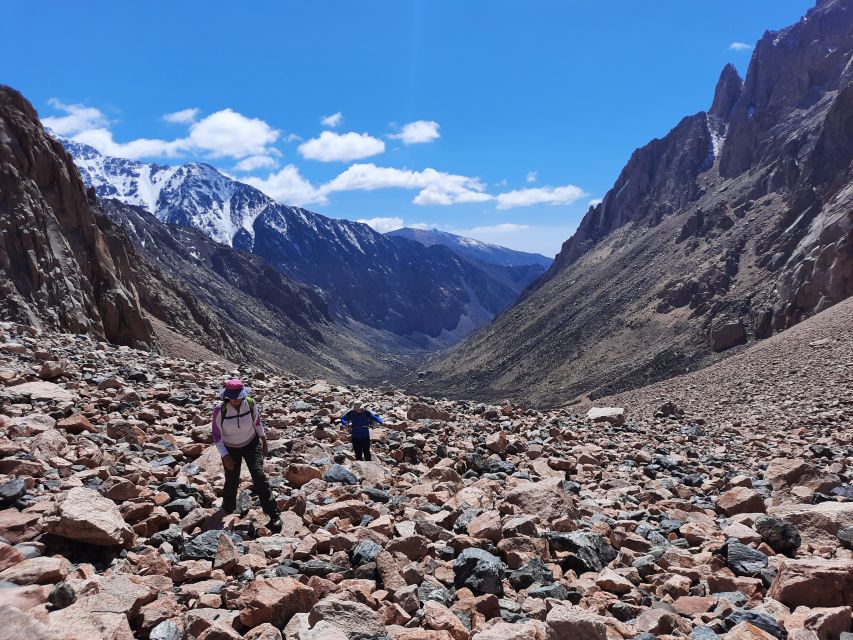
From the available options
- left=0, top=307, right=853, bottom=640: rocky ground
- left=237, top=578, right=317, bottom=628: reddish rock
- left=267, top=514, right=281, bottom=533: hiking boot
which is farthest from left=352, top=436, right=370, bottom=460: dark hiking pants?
left=237, top=578, right=317, bottom=628: reddish rock

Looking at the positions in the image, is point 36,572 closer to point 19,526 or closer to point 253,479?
point 19,526

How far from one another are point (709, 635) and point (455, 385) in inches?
3827

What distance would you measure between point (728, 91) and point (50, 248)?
162639 mm

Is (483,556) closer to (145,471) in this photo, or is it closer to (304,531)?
(304,531)

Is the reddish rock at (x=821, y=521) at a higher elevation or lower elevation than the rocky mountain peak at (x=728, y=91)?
lower

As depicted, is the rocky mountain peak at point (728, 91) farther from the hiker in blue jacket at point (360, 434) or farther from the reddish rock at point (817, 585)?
the reddish rock at point (817, 585)

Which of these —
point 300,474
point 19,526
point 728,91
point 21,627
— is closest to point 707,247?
point 728,91

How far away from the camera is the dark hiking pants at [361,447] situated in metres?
10.0

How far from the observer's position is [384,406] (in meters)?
16.0

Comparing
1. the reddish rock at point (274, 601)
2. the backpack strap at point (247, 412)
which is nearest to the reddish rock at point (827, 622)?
the reddish rock at point (274, 601)

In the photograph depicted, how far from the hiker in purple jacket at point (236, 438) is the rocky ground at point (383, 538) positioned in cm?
40

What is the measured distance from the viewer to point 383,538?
19.1 ft

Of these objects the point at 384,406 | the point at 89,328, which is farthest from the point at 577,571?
the point at 89,328

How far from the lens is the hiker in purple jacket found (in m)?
6.83
